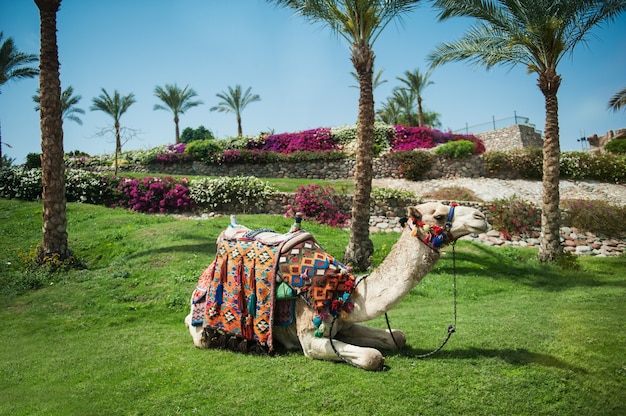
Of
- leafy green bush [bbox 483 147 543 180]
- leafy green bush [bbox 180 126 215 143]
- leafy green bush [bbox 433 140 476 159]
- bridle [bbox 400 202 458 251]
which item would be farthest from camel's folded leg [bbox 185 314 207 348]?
leafy green bush [bbox 180 126 215 143]

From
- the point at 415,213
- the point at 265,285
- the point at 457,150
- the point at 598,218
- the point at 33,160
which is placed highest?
the point at 33,160

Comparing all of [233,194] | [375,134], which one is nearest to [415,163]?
[375,134]

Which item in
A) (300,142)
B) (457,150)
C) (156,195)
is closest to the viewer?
(156,195)

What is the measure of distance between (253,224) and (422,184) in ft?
43.5

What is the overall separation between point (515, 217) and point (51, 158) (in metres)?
16.3

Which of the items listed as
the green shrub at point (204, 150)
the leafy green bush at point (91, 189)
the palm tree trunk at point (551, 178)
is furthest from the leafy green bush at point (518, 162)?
the leafy green bush at point (91, 189)

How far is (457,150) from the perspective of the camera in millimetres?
26047

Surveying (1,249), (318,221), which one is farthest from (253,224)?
(1,249)

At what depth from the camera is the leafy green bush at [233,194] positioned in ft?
63.0

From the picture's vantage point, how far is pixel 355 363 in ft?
14.6

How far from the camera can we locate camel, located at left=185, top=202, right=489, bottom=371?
4.34m

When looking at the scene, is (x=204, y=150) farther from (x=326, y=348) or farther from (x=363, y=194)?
(x=326, y=348)

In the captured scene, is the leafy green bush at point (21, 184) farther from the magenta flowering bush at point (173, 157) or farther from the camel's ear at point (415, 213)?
the camel's ear at point (415, 213)

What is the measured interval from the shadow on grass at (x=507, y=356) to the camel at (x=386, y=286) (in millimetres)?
418
